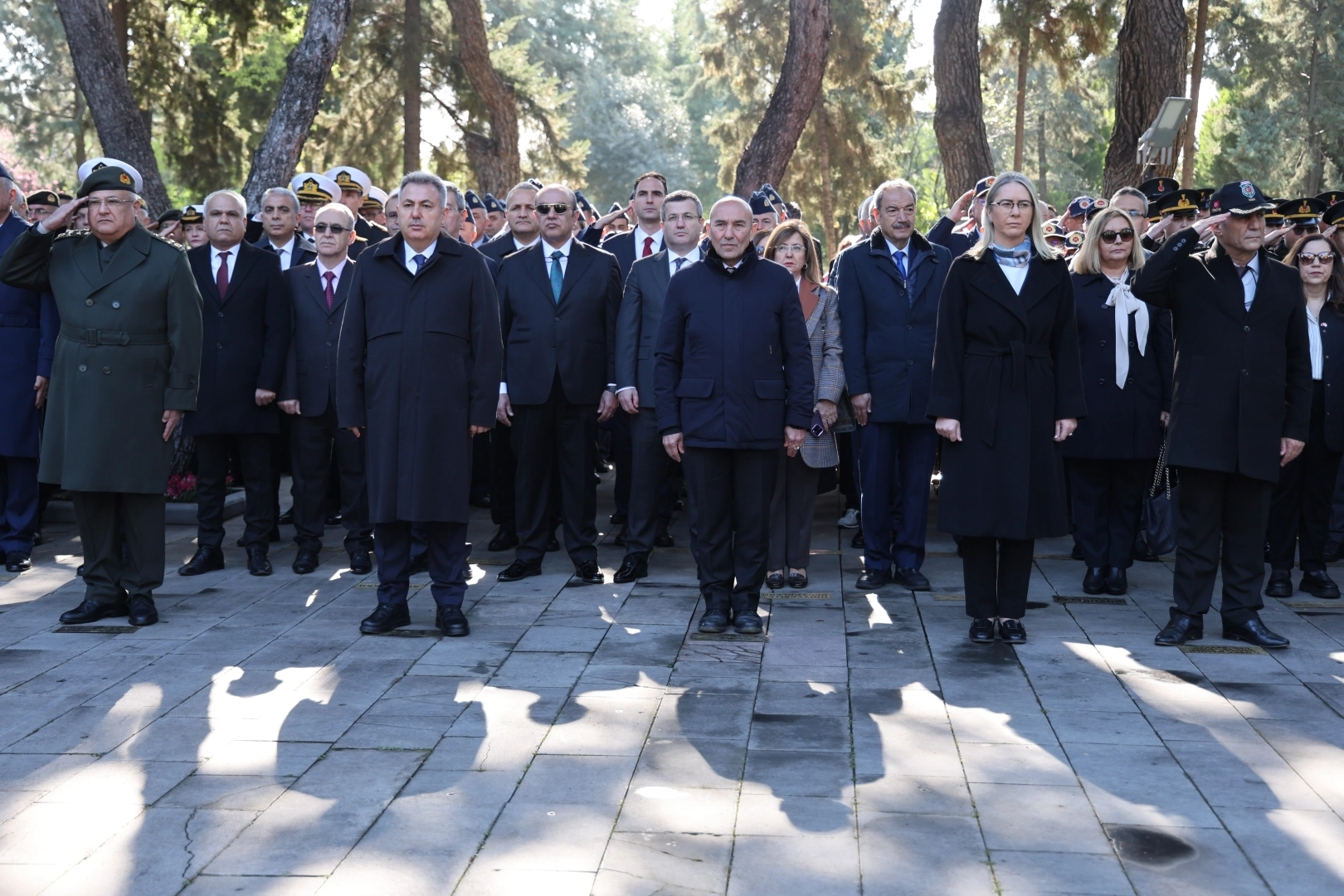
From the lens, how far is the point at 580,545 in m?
7.89

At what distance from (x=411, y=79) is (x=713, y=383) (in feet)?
59.4

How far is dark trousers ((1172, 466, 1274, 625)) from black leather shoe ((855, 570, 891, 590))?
172 centimetres

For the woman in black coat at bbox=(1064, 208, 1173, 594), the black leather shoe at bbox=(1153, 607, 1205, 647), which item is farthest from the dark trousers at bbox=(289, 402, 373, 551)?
the black leather shoe at bbox=(1153, 607, 1205, 647)

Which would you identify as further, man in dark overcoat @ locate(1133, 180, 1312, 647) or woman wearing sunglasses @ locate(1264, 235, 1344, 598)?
woman wearing sunglasses @ locate(1264, 235, 1344, 598)

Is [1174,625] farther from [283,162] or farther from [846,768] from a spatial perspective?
[283,162]

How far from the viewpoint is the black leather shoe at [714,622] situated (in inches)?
260

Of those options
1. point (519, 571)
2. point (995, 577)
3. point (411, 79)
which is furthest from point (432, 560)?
point (411, 79)

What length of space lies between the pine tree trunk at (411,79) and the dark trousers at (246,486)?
15081 mm

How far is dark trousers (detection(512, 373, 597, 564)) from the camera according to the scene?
313 inches

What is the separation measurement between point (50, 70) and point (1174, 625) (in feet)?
111

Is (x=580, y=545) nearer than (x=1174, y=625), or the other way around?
(x=1174, y=625)

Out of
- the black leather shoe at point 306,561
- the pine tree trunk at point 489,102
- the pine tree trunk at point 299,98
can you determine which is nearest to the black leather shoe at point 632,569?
the black leather shoe at point 306,561

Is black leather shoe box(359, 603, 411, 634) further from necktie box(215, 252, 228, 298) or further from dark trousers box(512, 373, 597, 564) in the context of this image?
necktie box(215, 252, 228, 298)

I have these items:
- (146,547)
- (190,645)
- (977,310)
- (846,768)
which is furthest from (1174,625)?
(146,547)
